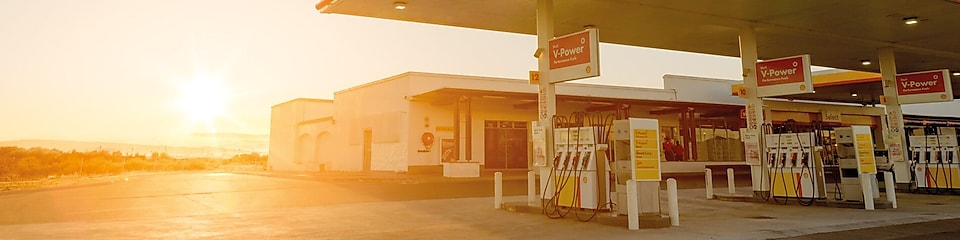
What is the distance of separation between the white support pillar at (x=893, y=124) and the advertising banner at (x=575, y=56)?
A: 10.8m

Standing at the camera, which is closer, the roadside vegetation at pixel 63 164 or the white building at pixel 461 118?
the white building at pixel 461 118

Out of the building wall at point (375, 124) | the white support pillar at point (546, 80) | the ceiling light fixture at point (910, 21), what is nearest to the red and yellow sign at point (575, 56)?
the white support pillar at point (546, 80)

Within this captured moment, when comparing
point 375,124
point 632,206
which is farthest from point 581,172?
point 375,124

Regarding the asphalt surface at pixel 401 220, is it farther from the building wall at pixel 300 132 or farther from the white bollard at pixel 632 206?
the building wall at pixel 300 132

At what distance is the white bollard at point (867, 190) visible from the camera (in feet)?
30.3

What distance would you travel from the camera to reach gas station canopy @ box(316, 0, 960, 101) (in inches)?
423

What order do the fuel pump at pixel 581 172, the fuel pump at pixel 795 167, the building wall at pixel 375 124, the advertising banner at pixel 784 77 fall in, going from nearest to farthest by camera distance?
the fuel pump at pixel 581 172
the fuel pump at pixel 795 167
the advertising banner at pixel 784 77
the building wall at pixel 375 124

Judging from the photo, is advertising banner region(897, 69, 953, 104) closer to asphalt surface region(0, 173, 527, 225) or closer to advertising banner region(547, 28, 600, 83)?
asphalt surface region(0, 173, 527, 225)

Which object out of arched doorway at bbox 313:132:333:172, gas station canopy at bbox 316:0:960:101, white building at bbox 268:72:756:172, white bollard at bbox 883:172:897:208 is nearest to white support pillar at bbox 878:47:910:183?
gas station canopy at bbox 316:0:960:101

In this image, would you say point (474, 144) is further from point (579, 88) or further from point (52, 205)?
point (52, 205)

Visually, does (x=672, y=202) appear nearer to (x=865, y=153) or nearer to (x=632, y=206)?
(x=632, y=206)

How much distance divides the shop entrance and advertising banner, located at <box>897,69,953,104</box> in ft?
50.8

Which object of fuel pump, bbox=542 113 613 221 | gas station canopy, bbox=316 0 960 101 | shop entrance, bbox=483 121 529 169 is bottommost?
fuel pump, bbox=542 113 613 221

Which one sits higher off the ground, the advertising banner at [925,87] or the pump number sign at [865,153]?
the advertising banner at [925,87]
